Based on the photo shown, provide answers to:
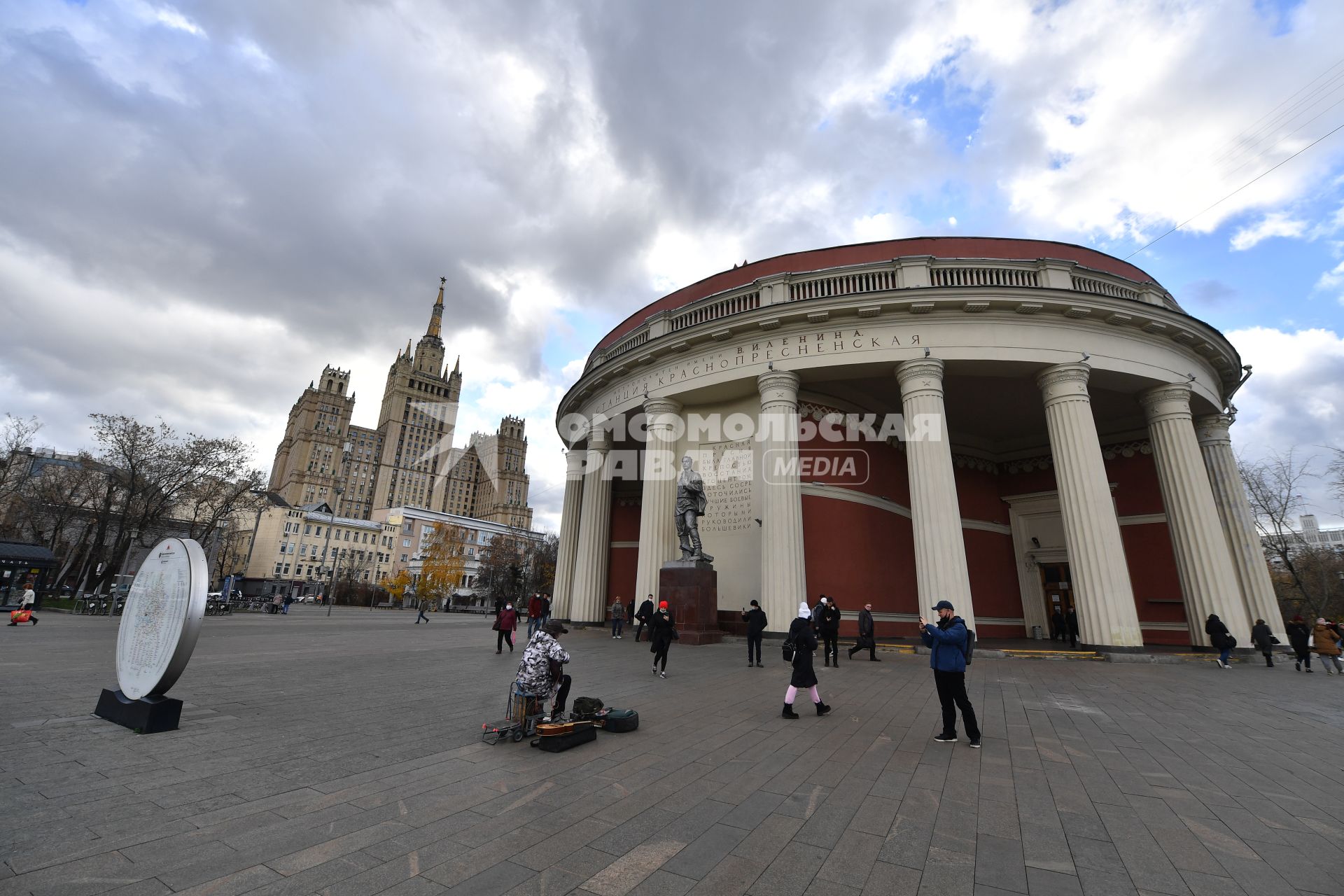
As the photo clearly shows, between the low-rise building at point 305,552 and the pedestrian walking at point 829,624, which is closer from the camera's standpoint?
the pedestrian walking at point 829,624

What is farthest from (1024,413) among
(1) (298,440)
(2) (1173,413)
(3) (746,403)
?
(1) (298,440)

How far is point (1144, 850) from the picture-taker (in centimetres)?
323

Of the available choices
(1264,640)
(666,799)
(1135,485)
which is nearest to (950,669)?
(666,799)

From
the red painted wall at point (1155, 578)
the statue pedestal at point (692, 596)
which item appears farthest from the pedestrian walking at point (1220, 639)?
the statue pedestal at point (692, 596)

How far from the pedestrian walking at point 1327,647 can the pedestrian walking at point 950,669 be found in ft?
44.1

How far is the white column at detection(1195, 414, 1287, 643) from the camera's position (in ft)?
54.5

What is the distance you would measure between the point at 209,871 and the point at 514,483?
120 metres

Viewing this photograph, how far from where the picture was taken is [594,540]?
2142 centimetres

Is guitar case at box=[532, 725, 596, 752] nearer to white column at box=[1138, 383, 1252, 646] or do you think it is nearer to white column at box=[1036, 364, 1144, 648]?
white column at box=[1036, 364, 1144, 648]

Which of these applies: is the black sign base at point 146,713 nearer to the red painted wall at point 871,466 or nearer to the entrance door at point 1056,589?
the red painted wall at point 871,466

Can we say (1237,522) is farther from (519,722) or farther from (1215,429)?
(519,722)

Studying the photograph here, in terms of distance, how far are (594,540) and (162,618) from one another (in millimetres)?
16408

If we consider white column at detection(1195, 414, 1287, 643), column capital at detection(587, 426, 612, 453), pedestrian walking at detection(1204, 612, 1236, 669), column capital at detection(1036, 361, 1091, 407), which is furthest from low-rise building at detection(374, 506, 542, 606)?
pedestrian walking at detection(1204, 612, 1236, 669)

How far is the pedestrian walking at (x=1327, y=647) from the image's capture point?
12.3 m
